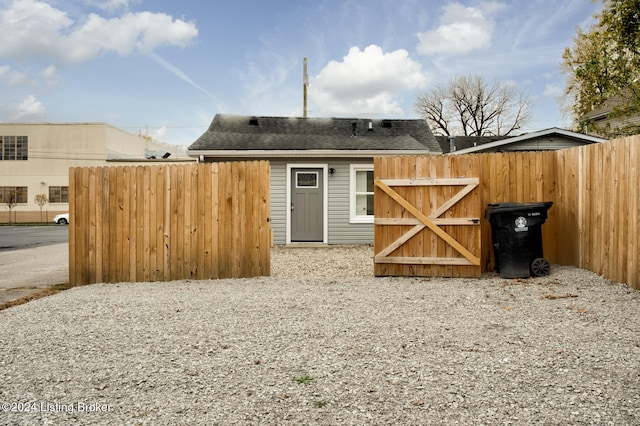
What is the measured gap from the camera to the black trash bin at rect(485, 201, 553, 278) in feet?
23.1

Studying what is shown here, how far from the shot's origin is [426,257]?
731cm

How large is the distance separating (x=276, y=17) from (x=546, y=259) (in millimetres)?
8960

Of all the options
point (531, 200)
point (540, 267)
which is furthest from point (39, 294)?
point (531, 200)

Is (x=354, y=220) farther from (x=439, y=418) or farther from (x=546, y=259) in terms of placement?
(x=439, y=418)

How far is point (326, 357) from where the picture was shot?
3.62 metres

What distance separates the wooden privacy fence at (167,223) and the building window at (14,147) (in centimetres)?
3568

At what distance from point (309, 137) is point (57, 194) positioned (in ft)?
100

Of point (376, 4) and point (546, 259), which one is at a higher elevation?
point (376, 4)

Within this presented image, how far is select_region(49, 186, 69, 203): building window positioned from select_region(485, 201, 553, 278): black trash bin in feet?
123

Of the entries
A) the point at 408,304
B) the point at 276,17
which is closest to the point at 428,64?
the point at 276,17

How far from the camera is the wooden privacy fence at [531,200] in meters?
6.32

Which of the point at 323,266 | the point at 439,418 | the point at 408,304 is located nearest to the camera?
the point at 439,418

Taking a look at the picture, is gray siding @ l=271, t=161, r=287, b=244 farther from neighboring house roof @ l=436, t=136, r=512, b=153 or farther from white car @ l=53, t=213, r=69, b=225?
white car @ l=53, t=213, r=69, b=225

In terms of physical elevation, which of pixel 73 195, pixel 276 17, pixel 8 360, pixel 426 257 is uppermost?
pixel 276 17
